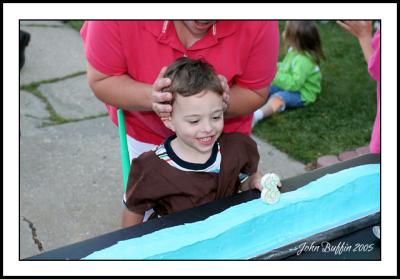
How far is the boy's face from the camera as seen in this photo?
5.33 ft

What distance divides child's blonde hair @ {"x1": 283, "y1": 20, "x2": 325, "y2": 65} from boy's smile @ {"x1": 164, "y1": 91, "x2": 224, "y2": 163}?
2.40 meters

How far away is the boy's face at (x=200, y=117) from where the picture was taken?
1.63m

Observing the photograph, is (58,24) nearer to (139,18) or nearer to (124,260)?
(139,18)

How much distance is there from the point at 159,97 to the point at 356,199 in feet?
1.96

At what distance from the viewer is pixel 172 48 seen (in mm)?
1780

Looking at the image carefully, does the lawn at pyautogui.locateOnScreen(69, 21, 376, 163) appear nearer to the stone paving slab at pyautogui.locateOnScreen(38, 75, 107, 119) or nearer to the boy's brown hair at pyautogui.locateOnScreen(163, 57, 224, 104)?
the stone paving slab at pyautogui.locateOnScreen(38, 75, 107, 119)

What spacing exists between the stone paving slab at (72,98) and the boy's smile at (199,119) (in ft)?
6.95

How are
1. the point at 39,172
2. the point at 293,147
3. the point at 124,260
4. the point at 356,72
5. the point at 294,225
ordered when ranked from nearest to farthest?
1. the point at 124,260
2. the point at 294,225
3. the point at 39,172
4. the point at 293,147
5. the point at 356,72

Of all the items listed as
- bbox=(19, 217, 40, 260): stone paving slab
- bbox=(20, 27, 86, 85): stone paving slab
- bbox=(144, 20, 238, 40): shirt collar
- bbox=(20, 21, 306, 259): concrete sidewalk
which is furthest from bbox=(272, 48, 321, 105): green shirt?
bbox=(144, 20, 238, 40): shirt collar

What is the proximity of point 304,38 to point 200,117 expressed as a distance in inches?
99.0

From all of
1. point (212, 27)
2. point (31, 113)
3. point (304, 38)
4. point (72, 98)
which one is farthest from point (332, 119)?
point (212, 27)

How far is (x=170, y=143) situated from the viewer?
1.76 metres

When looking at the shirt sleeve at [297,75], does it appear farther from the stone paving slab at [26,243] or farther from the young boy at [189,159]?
the young boy at [189,159]

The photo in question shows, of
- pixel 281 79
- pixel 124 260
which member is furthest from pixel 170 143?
pixel 281 79
